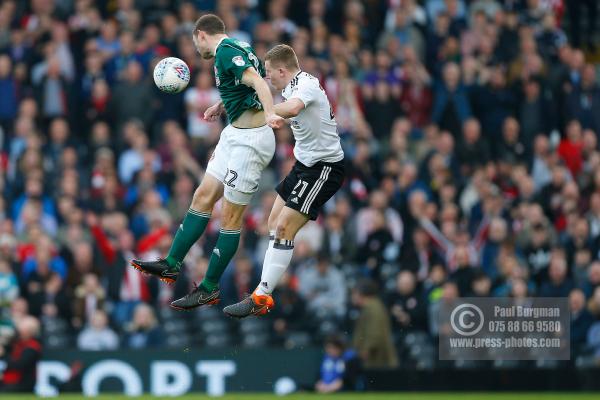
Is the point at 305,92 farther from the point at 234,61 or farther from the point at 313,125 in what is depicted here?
the point at 234,61

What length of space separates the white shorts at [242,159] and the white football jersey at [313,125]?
0.29 metres

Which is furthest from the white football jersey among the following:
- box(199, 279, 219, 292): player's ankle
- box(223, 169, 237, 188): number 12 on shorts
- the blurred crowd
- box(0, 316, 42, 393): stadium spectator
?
box(0, 316, 42, 393): stadium spectator

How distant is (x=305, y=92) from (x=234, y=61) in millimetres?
694

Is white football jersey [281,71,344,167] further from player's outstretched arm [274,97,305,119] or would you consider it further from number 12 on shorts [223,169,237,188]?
number 12 on shorts [223,169,237,188]

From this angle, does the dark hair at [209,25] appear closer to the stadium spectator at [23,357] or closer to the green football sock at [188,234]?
the green football sock at [188,234]

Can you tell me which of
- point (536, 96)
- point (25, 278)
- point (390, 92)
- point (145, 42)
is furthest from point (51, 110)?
point (536, 96)

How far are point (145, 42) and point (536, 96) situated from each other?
5.89 metres

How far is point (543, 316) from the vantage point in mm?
19344

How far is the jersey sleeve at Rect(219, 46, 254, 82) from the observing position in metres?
13.4

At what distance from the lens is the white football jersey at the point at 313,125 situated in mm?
13656

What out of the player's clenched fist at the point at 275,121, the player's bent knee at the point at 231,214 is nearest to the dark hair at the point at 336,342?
the player's bent knee at the point at 231,214

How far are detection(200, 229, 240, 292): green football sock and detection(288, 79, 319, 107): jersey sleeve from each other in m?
1.47

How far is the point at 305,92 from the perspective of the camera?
13.5m

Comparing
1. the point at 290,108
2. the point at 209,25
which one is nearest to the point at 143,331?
the point at 209,25
